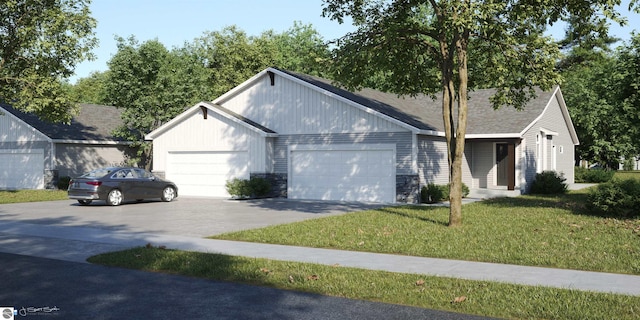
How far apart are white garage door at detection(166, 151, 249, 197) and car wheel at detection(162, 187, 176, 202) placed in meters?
2.84

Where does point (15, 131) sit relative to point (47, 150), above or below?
above

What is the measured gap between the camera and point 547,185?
1113 inches

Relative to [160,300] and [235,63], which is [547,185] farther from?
[235,63]

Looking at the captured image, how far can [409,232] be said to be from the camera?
534 inches

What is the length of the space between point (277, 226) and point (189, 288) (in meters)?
6.85

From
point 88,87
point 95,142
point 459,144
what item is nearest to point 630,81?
point 459,144

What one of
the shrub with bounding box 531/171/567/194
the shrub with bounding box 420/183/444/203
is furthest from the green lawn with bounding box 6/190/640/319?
the shrub with bounding box 531/171/567/194

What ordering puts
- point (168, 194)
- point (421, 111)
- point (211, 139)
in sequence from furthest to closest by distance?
point (421, 111), point (211, 139), point (168, 194)

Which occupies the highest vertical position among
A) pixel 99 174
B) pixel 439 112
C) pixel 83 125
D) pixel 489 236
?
pixel 439 112

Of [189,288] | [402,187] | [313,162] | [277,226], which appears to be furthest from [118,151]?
[189,288]

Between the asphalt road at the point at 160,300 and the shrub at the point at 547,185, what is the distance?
76.7 ft

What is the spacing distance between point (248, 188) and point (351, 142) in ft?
16.2

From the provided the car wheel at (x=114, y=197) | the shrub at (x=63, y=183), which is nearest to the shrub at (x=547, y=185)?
the car wheel at (x=114, y=197)

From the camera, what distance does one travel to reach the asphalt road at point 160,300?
22.1 feet
